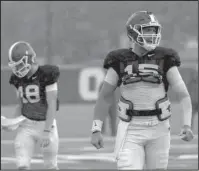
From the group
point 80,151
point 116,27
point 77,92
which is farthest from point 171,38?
point 80,151

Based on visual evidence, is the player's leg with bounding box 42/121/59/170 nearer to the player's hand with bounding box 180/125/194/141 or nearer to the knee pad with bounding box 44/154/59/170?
the knee pad with bounding box 44/154/59/170

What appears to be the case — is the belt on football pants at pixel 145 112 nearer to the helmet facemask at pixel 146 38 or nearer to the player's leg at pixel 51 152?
the helmet facemask at pixel 146 38

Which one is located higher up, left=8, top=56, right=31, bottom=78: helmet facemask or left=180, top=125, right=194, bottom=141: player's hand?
left=180, top=125, right=194, bottom=141: player's hand

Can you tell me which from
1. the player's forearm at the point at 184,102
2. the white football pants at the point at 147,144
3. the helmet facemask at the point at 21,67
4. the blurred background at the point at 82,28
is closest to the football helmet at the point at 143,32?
the player's forearm at the point at 184,102

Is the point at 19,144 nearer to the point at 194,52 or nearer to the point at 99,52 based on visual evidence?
the point at 99,52

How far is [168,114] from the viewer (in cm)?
668

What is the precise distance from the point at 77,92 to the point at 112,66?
820 inches

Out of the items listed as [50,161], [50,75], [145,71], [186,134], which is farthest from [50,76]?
[186,134]

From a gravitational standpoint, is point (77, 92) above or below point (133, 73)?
below

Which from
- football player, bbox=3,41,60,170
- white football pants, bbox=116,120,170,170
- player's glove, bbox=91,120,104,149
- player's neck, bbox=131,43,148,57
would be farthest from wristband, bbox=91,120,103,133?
football player, bbox=3,41,60,170

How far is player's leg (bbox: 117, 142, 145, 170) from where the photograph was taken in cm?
645

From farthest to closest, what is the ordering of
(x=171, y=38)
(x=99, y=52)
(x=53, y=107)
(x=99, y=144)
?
(x=99, y=52) → (x=171, y=38) → (x=53, y=107) → (x=99, y=144)

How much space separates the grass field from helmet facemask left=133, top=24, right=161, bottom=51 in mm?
6384

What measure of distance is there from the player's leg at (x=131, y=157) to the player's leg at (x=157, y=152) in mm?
73
